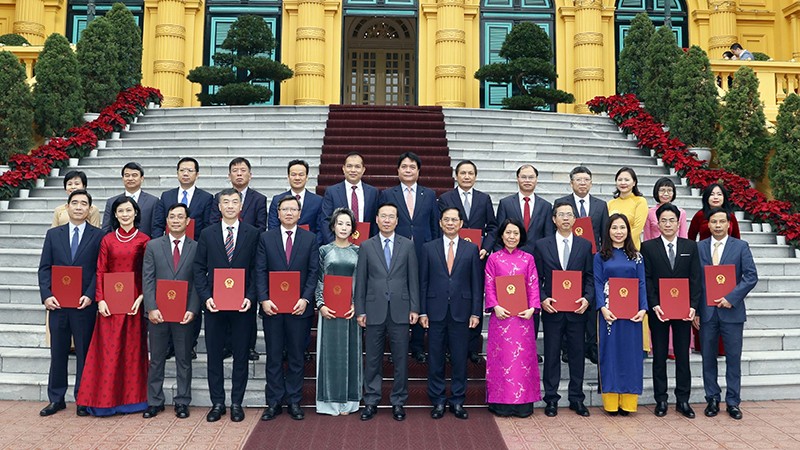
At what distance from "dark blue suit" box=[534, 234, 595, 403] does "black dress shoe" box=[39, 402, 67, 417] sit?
4.21m

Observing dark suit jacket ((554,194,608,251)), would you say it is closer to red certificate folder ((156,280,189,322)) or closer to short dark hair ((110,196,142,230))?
red certificate folder ((156,280,189,322))

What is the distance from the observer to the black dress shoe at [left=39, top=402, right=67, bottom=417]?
5836mm

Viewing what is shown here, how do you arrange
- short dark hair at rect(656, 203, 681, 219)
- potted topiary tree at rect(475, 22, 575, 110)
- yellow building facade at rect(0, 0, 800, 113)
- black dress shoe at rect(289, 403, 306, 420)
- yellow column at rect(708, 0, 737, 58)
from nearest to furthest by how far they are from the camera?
1. black dress shoe at rect(289, 403, 306, 420)
2. short dark hair at rect(656, 203, 681, 219)
3. potted topiary tree at rect(475, 22, 575, 110)
4. yellow building facade at rect(0, 0, 800, 113)
5. yellow column at rect(708, 0, 737, 58)

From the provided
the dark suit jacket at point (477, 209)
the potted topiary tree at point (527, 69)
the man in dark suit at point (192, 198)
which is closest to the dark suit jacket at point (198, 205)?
the man in dark suit at point (192, 198)

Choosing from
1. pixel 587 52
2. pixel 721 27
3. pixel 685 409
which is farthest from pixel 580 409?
pixel 721 27

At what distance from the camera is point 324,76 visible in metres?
18.1

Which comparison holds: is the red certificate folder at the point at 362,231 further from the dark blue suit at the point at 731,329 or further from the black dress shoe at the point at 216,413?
the dark blue suit at the point at 731,329

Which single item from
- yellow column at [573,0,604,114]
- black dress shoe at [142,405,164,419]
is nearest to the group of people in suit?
black dress shoe at [142,405,164,419]

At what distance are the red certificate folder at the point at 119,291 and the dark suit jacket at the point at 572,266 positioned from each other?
352 cm

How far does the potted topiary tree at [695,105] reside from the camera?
11.4m

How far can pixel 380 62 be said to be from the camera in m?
20.2

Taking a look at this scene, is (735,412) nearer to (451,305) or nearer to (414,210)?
(451,305)

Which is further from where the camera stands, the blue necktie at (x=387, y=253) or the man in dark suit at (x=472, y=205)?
the man in dark suit at (x=472, y=205)

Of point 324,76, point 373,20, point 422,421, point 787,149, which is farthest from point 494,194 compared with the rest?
point 373,20
